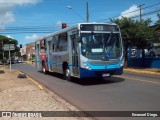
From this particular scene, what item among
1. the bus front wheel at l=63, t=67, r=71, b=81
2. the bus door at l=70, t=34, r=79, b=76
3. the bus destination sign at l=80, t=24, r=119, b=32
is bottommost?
the bus front wheel at l=63, t=67, r=71, b=81

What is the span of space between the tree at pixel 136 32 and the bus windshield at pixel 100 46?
1463 centimetres

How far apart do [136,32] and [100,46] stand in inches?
617

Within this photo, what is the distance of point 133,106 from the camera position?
10000 mm

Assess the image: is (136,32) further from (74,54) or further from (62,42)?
(74,54)

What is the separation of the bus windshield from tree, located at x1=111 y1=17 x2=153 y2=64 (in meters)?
14.6

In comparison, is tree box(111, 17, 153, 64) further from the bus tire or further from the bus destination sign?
the bus destination sign

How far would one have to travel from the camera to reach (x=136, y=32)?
3122cm

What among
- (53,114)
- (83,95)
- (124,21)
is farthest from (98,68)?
(124,21)

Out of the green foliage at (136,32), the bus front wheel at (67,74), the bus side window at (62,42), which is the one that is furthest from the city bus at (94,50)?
the green foliage at (136,32)

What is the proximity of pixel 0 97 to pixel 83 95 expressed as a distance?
3.29 meters

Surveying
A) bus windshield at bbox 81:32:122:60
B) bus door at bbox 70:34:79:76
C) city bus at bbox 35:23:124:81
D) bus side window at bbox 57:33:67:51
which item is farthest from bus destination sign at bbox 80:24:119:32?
bus side window at bbox 57:33:67:51

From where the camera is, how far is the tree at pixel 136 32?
3100 centimetres

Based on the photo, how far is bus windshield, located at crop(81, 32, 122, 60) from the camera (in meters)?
16.2

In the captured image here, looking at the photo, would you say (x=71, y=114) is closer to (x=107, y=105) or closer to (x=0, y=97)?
(x=107, y=105)
